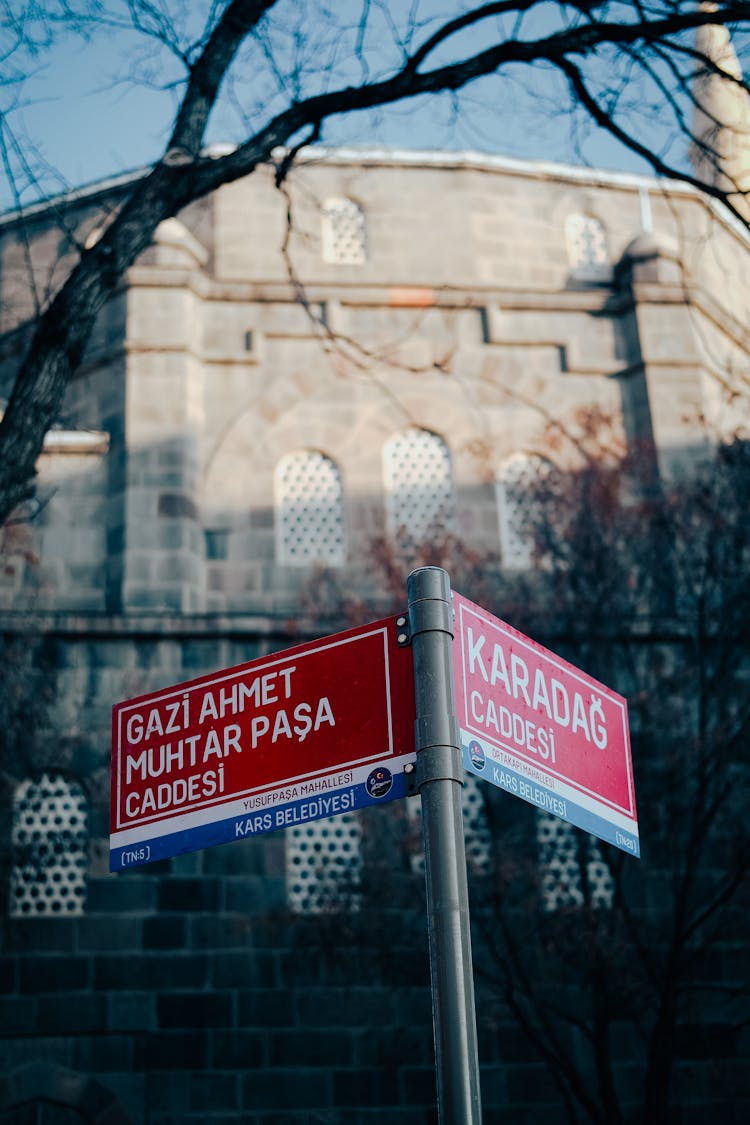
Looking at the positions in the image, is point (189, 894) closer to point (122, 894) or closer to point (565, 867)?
point (122, 894)

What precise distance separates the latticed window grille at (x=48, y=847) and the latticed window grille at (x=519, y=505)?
5075 millimetres

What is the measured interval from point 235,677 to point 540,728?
0.85 m

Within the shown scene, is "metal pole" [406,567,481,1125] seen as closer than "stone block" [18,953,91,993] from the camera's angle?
Yes

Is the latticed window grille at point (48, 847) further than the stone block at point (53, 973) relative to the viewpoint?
Yes

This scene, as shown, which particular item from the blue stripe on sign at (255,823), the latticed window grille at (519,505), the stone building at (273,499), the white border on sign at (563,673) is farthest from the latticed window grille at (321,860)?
the blue stripe on sign at (255,823)

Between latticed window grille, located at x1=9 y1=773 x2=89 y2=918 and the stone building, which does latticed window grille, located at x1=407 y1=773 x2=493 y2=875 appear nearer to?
the stone building

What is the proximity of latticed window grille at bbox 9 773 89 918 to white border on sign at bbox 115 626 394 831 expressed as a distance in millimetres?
10367

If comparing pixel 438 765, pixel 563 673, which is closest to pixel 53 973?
pixel 563 673

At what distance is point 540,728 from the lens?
13.6ft

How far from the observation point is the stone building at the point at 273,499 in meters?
14.1

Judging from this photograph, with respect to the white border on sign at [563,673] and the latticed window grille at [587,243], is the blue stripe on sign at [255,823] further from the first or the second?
the latticed window grille at [587,243]

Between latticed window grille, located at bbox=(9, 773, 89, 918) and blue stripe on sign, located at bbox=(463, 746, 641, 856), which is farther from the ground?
latticed window grille, located at bbox=(9, 773, 89, 918)

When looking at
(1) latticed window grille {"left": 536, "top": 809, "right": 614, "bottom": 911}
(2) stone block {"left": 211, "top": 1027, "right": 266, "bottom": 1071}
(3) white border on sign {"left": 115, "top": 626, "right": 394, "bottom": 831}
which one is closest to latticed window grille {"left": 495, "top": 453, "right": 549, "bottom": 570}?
(1) latticed window grille {"left": 536, "top": 809, "right": 614, "bottom": 911}

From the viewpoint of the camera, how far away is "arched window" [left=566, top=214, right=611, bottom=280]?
1853 centimetres
